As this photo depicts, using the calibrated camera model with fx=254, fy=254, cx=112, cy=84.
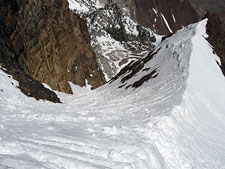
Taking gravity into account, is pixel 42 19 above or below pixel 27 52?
above

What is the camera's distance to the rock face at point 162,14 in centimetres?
9462

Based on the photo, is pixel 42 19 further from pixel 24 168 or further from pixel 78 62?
pixel 24 168

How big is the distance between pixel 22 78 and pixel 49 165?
10.3 metres

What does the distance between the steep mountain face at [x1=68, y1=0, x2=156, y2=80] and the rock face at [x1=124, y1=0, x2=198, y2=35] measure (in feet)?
46.0

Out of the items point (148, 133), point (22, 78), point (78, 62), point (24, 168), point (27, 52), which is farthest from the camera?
point (78, 62)

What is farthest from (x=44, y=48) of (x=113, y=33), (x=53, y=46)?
Result: (x=113, y=33)

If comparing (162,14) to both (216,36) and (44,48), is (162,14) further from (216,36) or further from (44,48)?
(44,48)

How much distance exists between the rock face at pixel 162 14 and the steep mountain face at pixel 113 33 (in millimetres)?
14018

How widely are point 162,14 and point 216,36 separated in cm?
9117

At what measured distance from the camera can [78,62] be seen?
34.4 metres

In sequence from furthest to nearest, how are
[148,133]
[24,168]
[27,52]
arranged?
[27,52] < [148,133] < [24,168]

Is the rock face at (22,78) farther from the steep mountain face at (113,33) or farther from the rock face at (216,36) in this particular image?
the steep mountain face at (113,33)

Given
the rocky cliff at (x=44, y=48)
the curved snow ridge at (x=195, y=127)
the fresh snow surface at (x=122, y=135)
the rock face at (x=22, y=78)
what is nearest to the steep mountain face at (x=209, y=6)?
the rocky cliff at (x=44, y=48)

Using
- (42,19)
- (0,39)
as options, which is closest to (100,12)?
(42,19)
